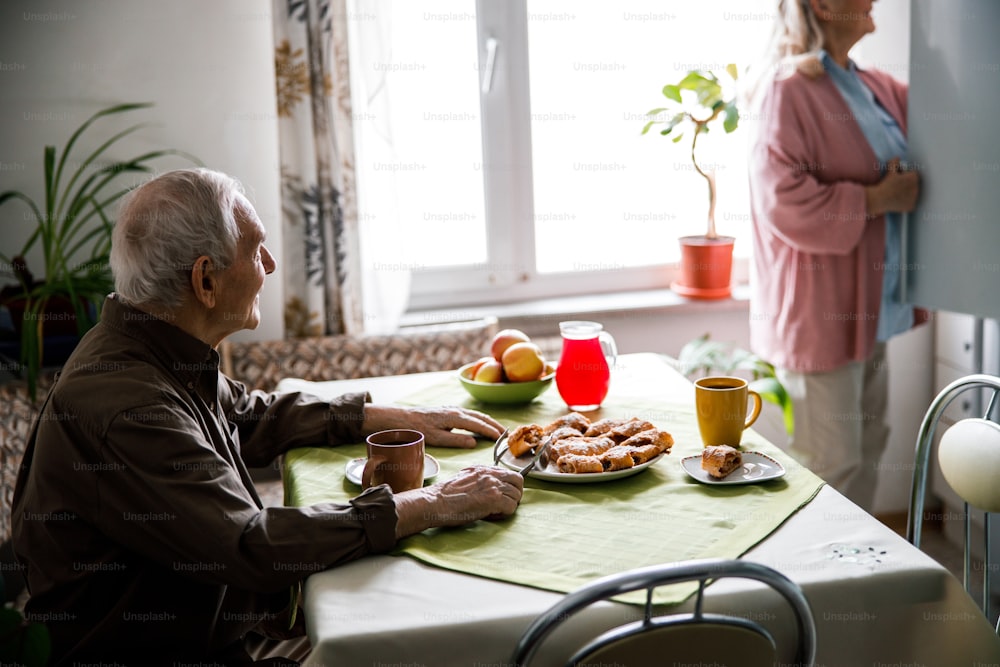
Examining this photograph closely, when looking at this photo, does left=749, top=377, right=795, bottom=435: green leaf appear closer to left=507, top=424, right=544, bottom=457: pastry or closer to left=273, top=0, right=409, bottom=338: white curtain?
left=273, top=0, right=409, bottom=338: white curtain

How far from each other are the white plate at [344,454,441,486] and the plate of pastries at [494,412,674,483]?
10 cm

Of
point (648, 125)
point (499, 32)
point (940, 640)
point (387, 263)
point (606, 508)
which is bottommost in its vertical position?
point (940, 640)

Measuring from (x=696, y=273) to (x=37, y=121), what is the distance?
202 centimetres

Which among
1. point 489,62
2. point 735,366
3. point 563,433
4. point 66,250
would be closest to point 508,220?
point 489,62

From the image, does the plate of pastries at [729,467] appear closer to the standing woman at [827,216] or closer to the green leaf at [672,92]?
the standing woman at [827,216]

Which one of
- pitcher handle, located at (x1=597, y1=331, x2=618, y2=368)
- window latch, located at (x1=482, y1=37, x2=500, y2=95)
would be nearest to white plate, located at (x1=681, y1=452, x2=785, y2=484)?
pitcher handle, located at (x1=597, y1=331, x2=618, y2=368)

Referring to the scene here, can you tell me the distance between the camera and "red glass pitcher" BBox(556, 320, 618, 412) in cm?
178

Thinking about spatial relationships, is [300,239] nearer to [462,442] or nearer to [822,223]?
[462,442]

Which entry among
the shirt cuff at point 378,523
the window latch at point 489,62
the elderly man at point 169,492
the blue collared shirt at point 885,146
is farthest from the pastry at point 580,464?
the window latch at point 489,62

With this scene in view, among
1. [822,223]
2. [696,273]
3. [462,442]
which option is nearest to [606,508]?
[462,442]

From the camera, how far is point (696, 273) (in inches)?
122

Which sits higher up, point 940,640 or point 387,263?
point 387,263

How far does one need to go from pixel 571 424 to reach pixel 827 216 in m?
1.31

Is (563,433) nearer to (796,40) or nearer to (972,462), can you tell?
(972,462)
